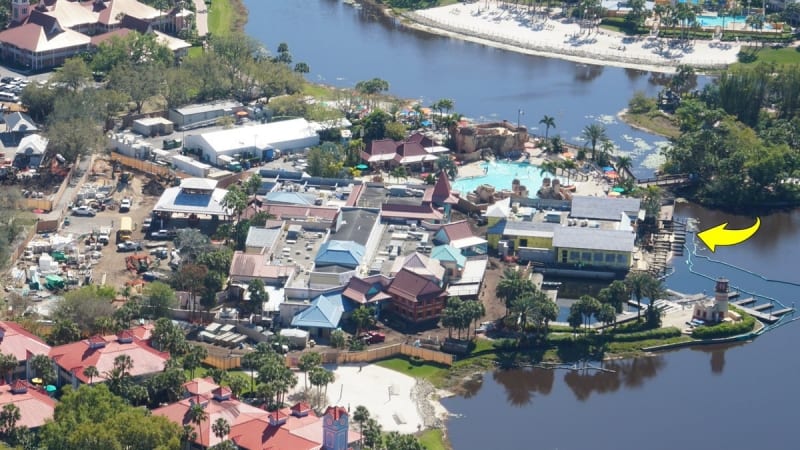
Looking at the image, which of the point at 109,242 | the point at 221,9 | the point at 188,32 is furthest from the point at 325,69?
the point at 109,242

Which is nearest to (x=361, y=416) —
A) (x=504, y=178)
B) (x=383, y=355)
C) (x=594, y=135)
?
(x=383, y=355)

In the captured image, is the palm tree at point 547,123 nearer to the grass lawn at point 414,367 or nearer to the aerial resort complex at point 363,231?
the aerial resort complex at point 363,231

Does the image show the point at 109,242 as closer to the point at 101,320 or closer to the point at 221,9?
the point at 101,320

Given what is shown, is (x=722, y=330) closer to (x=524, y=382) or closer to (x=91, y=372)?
(x=524, y=382)

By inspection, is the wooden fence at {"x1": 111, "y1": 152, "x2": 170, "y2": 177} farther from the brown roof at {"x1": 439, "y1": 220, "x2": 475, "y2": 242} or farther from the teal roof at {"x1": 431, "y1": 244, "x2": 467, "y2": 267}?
the teal roof at {"x1": 431, "y1": 244, "x2": 467, "y2": 267}

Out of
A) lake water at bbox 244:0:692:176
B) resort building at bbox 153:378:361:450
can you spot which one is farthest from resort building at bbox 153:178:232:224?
lake water at bbox 244:0:692:176

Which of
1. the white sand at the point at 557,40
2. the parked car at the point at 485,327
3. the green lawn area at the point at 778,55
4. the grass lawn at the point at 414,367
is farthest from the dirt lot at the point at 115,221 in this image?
the green lawn area at the point at 778,55
